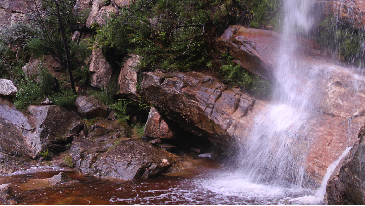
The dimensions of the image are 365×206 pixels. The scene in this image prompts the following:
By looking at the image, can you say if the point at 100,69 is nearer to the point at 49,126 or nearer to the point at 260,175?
the point at 49,126

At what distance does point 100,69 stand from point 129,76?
1973 mm

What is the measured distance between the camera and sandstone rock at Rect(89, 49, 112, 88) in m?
9.91

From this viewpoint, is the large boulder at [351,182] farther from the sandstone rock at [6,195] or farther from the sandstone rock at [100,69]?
the sandstone rock at [100,69]

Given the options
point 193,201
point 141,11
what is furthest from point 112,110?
point 193,201

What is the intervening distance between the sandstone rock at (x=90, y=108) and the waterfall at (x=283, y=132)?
224 inches

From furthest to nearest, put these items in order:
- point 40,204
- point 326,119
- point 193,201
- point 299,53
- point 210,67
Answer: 1. point 210,67
2. point 299,53
3. point 326,119
4. point 193,201
5. point 40,204

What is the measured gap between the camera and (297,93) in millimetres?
6520

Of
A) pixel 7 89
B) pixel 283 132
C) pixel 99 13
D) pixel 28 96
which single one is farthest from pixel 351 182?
pixel 7 89

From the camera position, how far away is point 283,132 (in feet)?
19.2

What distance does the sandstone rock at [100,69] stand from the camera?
991cm

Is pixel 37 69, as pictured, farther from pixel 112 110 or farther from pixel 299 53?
pixel 299 53

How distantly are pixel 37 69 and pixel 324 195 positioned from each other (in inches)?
455

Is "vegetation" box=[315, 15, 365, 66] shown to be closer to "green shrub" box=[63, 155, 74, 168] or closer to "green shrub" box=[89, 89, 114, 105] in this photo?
"green shrub" box=[89, 89, 114, 105]

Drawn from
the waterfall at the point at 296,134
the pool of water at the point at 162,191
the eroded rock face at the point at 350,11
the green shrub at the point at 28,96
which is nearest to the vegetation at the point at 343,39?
the eroded rock face at the point at 350,11
